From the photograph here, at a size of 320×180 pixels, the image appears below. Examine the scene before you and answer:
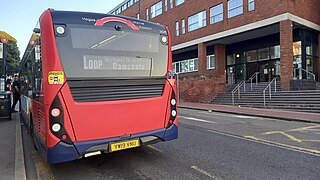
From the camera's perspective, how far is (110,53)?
4832 millimetres

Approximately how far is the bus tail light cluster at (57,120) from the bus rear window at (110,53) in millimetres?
505

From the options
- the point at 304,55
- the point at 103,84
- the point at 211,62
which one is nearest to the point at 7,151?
the point at 103,84

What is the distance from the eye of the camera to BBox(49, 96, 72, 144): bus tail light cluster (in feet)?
14.0

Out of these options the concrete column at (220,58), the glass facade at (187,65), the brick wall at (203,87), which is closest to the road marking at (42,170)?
the brick wall at (203,87)

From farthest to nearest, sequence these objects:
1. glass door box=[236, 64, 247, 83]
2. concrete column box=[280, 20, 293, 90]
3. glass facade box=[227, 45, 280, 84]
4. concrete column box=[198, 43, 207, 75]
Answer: glass door box=[236, 64, 247, 83], concrete column box=[198, 43, 207, 75], glass facade box=[227, 45, 280, 84], concrete column box=[280, 20, 293, 90]

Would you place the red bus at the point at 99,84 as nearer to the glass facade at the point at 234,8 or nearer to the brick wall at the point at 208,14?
the brick wall at the point at 208,14

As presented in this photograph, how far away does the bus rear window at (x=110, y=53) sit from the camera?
175 inches

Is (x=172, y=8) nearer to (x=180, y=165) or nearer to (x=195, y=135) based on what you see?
(x=195, y=135)

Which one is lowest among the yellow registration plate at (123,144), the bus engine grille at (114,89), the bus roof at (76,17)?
the yellow registration plate at (123,144)

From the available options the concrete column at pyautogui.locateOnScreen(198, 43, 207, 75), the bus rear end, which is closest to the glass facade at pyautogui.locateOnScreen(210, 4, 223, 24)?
the concrete column at pyautogui.locateOnScreen(198, 43, 207, 75)

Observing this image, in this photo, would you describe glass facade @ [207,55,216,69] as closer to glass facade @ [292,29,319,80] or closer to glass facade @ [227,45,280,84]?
glass facade @ [227,45,280,84]

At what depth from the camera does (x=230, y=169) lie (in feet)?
16.0

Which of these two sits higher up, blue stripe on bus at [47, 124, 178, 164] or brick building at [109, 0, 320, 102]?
brick building at [109, 0, 320, 102]

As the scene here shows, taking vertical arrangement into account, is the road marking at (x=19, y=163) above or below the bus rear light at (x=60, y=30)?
below
